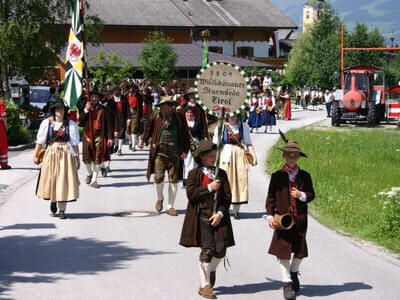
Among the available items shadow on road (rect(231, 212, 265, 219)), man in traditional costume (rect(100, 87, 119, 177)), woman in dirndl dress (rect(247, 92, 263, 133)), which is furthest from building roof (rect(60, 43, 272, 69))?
shadow on road (rect(231, 212, 265, 219))

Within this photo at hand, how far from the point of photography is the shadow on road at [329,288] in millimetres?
8383

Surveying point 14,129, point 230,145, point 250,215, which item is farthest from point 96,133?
point 14,129

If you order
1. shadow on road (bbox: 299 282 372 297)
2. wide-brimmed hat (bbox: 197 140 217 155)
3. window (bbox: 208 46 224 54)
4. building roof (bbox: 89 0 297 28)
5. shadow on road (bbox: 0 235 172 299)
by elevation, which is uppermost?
building roof (bbox: 89 0 297 28)

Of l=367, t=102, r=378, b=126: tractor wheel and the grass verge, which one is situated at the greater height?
l=367, t=102, r=378, b=126: tractor wheel

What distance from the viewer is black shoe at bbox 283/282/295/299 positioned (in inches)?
316

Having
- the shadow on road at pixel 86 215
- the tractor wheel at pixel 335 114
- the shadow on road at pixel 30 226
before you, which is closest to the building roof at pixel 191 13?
the tractor wheel at pixel 335 114

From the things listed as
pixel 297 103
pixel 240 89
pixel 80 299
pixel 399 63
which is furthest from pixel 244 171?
pixel 399 63

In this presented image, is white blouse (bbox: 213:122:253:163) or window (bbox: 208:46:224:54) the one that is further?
window (bbox: 208:46:224:54)

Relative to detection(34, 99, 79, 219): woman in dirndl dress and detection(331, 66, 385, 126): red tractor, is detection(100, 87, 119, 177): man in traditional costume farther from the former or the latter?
detection(331, 66, 385, 126): red tractor

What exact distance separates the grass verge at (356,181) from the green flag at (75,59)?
520 centimetres

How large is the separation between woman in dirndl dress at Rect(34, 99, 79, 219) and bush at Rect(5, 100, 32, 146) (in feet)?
43.8

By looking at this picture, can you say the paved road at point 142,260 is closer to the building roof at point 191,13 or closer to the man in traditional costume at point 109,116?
the man in traditional costume at point 109,116

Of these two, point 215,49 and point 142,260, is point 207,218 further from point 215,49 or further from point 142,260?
point 215,49

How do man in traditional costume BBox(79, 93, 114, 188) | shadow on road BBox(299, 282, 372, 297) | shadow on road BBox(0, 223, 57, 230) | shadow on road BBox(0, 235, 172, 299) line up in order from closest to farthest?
shadow on road BBox(299, 282, 372, 297), shadow on road BBox(0, 235, 172, 299), shadow on road BBox(0, 223, 57, 230), man in traditional costume BBox(79, 93, 114, 188)
